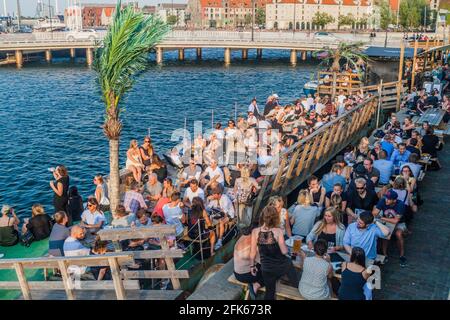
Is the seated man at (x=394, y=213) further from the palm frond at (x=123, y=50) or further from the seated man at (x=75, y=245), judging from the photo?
the palm frond at (x=123, y=50)

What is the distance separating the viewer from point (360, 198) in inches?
368

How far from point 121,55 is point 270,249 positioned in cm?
535

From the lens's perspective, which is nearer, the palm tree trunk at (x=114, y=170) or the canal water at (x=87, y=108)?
the palm tree trunk at (x=114, y=170)

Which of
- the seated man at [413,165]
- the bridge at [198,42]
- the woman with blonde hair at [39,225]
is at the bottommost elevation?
the woman with blonde hair at [39,225]

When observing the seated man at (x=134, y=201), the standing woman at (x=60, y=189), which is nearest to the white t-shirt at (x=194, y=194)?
the seated man at (x=134, y=201)

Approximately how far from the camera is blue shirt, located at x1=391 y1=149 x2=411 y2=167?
38.4 ft

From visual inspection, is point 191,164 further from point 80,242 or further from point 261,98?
point 261,98

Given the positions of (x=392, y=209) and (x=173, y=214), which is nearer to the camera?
(x=392, y=209)

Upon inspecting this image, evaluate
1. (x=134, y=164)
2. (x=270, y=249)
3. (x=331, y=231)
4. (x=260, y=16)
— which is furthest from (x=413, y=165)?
(x=260, y=16)

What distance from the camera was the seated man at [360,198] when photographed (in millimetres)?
9289

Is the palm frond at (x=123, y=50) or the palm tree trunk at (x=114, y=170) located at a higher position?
the palm frond at (x=123, y=50)

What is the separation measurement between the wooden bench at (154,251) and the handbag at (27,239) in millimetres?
3871

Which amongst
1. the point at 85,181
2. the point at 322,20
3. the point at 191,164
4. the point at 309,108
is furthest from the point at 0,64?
the point at 322,20

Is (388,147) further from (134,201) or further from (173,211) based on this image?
(134,201)
